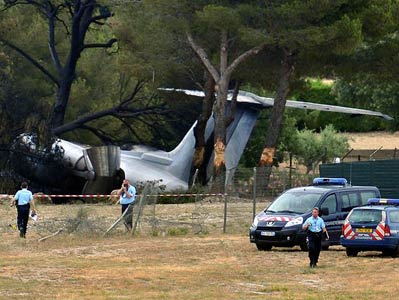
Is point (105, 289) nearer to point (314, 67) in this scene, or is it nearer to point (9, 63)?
point (314, 67)

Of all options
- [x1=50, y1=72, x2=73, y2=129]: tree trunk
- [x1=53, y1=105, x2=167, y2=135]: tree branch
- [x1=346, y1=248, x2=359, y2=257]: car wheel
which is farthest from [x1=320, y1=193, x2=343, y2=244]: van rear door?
[x1=50, y1=72, x2=73, y2=129]: tree trunk

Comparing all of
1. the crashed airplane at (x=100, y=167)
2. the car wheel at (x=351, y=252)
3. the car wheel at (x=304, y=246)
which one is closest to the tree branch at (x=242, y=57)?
the crashed airplane at (x=100, y=167)

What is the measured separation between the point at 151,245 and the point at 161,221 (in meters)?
3.60

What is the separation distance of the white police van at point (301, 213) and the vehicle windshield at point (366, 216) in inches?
71.2

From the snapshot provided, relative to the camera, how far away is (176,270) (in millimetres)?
22859

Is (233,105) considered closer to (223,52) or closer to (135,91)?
(223,52)

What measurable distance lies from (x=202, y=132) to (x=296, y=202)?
22.4 m

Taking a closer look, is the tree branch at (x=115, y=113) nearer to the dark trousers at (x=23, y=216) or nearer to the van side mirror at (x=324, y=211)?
the dark trousers at (x=23, y=216)

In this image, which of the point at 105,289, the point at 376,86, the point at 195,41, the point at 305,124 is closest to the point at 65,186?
the point at 195,41

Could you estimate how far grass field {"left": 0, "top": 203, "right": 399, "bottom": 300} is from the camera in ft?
62.6

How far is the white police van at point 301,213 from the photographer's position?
2777 cm

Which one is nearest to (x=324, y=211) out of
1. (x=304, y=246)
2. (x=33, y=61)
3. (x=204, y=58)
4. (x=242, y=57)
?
(x=304, y=246)

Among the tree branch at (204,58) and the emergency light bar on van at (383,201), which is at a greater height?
the tree branch at (204,58)

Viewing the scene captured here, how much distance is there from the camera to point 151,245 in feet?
93.8
